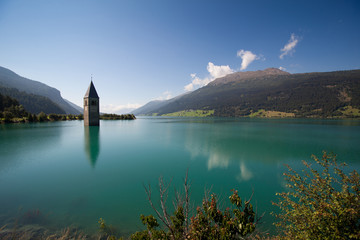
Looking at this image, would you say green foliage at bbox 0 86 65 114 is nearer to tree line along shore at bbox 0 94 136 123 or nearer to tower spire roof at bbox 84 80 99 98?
tree line along shore at bbox 0 94 136 123

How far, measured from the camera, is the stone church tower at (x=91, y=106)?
169ft

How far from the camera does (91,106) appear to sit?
52.1 metres

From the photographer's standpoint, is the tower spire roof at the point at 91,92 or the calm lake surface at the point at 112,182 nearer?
the calm lake surface at the point at 112,182

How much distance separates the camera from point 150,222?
3725 millimetres

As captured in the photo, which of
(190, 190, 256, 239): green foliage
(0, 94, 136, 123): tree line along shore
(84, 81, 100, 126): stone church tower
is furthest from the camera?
(0, 94, 136, 123): tree line along shore

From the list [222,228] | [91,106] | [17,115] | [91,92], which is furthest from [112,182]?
[17,115]

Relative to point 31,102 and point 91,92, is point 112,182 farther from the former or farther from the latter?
point 31,102

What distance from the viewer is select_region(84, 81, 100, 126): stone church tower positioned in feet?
169

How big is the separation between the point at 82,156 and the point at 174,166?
10.5 m

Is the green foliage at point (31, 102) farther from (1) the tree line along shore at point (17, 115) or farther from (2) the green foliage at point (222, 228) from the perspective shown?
(2) the green foliage at point (222, 228)

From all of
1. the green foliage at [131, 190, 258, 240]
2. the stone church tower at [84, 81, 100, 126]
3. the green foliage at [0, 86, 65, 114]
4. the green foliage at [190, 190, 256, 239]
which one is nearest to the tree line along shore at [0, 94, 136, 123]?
the stone church tower at [84, 81, 100, 126]

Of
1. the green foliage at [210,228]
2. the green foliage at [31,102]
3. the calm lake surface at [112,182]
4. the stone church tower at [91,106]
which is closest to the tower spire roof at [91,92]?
the stone church tower at [91,106]

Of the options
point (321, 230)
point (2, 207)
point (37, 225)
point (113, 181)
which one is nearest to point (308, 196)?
point (321, 230)

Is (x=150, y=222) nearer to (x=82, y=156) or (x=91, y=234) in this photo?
(x=91, y=234)
